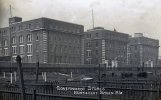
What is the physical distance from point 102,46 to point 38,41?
1753 cm

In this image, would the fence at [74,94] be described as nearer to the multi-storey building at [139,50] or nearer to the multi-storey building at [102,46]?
the multi-storey building at [102,46]

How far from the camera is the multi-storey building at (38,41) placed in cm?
4719

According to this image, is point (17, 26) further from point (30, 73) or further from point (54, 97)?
point (54, 97)

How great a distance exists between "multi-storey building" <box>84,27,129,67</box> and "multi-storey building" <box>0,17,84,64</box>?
9.56 m

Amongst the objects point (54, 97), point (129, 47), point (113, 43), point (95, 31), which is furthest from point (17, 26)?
point (54, 97)

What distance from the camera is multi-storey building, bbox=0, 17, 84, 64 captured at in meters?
47.2

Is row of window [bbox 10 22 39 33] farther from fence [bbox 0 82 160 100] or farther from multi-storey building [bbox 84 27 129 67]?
fence [bbox 0 82 160 100]

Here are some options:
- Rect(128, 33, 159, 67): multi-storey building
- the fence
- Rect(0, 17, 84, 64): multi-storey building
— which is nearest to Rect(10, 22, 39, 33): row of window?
Rect(0, 17, 84, 64): multi-storey building

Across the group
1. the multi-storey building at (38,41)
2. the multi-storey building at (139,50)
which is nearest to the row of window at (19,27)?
the multi-storey building at (38,41)

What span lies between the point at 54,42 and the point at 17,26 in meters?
7.13

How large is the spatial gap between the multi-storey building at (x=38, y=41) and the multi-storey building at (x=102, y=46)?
31.4 feet

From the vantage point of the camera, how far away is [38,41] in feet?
158

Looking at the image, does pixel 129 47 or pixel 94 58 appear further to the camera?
pixel 129 47

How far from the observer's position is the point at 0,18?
612cm
